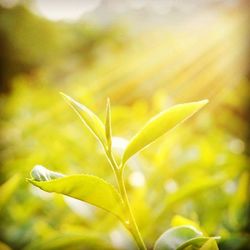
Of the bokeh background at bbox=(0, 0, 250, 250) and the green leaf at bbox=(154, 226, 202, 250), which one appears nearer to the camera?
the green leaf at bbox=(154, 226, 202, 250)

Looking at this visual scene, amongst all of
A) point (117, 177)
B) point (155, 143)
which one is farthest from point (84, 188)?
point (155, 143)

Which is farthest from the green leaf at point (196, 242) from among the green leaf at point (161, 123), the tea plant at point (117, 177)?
the green leaf at point (161, 123)

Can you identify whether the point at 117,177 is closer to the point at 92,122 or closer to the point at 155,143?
the point at 92,122

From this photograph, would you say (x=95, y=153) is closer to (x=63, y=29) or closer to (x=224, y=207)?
(x=224, y=207)

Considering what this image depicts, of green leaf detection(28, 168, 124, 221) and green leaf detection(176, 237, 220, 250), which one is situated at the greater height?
green leaf detection(28, 168, 124, 221)

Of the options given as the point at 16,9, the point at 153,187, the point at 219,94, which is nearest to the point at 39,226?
the point at 153,187

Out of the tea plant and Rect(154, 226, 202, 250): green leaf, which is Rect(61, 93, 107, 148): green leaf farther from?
Rect(154, 226, 202, 250): green leaf

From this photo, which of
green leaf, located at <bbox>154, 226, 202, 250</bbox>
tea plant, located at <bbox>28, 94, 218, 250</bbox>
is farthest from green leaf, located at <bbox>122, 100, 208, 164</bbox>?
green leaf, located at <bbox>154, 226, 202, 250</bbox>
